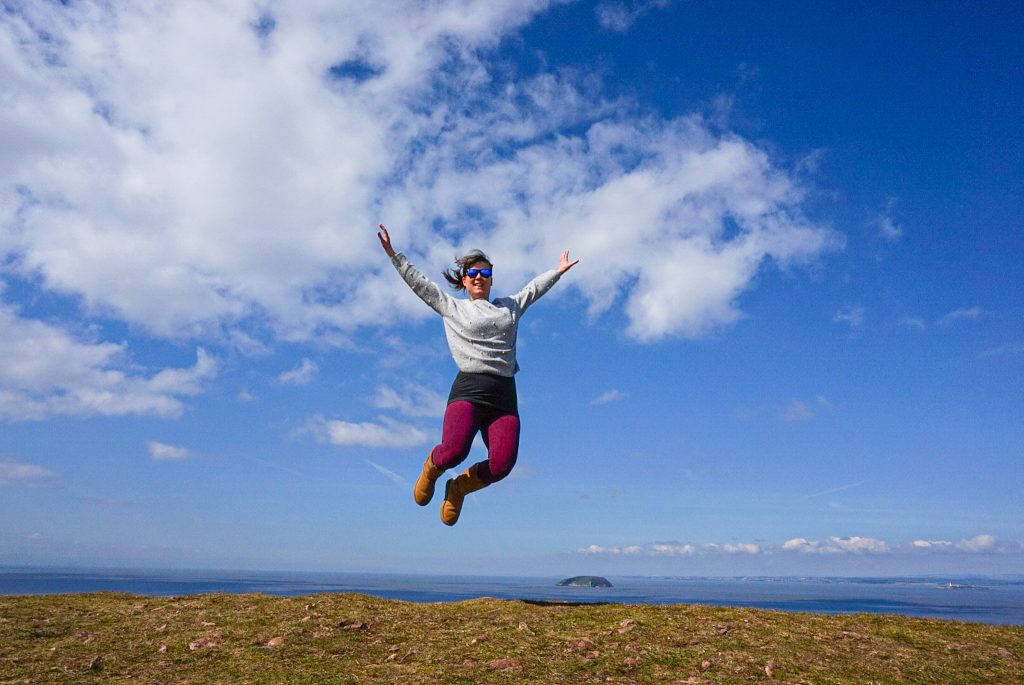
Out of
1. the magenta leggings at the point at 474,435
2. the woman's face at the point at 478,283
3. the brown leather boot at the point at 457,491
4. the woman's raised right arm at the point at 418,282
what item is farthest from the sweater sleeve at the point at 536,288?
the brown leather boot at the point at 457,491

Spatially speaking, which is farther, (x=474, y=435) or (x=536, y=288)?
(x=536, y=288)

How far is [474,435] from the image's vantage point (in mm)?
8023

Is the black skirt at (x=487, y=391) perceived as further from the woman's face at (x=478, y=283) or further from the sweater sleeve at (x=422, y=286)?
the woman's face at (x=478, y=283)

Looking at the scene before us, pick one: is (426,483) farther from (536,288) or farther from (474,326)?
(536,288)

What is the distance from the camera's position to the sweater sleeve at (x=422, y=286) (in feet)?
27.0

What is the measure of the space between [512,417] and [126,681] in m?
4.53

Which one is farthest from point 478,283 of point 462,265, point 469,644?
point 469,644

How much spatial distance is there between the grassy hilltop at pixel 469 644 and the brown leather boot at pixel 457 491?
1.04m

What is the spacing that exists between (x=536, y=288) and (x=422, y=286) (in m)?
1.56

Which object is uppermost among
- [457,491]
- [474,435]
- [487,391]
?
[487,391]

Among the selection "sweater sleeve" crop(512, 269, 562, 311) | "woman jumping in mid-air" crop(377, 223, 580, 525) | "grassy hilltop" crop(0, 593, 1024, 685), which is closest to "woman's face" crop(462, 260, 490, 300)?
"woman jumping in mid-air" crop(377, 223, 580, 525)

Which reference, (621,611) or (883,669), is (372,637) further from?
(883,669)

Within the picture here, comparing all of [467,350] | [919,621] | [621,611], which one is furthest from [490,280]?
[919,621]

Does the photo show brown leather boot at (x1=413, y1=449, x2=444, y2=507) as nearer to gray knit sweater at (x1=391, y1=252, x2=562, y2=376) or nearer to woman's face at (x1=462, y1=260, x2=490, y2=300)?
gray knit sweater at (x1=391, y1=252, x2=562, y2=376)
